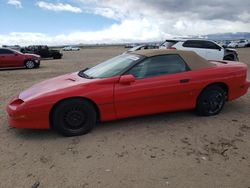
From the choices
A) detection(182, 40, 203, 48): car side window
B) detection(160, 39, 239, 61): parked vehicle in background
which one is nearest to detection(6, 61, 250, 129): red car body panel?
detection(160, 39, 239, 61): parked vehicle in background

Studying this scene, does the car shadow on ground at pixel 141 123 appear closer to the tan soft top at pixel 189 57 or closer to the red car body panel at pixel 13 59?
the tan soft top at pixel 189 57

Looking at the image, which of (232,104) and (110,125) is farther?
(232,104)

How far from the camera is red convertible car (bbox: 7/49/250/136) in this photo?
4359 millimetres

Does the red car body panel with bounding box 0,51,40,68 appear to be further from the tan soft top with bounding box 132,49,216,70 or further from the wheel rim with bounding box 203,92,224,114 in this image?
the wheel rim with bounding box 203,92,224,114

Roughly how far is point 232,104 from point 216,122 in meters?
1.47

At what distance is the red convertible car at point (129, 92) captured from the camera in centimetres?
436

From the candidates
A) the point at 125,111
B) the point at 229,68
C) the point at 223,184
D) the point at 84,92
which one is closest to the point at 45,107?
the point at 84,92

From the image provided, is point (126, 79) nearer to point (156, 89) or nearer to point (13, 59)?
point (156, 89)

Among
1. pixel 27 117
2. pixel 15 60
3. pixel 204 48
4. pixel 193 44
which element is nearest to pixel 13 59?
pixel 15 60

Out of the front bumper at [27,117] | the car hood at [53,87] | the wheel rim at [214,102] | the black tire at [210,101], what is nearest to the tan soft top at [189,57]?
the black tire at [210,101]

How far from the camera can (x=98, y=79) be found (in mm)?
4641

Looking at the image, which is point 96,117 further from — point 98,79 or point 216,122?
point 216,122

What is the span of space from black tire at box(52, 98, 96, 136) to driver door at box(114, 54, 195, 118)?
48 centimetres

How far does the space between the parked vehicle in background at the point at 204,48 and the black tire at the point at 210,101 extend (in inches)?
342
